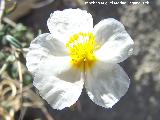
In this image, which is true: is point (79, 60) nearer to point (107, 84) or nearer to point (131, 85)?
point (107, 84)

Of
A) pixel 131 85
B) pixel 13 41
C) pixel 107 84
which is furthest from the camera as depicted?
pixel 131 85

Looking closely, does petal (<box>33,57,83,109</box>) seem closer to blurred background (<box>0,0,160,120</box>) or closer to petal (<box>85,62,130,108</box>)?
petal (<box>85,62,130,108</box>)

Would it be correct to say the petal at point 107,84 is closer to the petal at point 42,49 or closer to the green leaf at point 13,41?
the petal at point 42,49

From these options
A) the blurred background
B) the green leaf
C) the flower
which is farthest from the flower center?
the blurred background

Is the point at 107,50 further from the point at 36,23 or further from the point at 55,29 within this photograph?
the point at 36,23

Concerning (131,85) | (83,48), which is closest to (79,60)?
(83,48)

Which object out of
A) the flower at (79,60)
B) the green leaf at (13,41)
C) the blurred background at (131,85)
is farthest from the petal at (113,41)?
the blurred background at (131,85)

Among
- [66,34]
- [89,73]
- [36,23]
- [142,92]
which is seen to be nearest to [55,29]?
[66,34]
